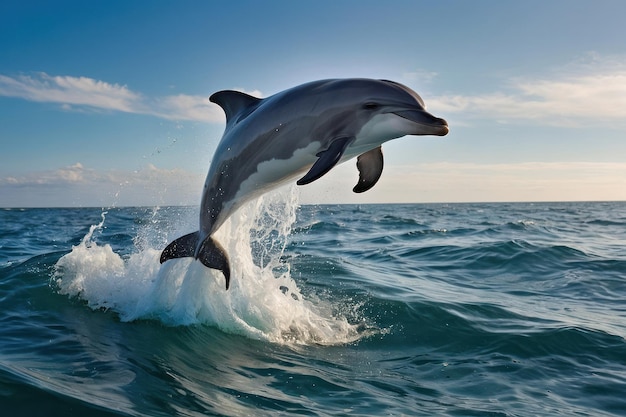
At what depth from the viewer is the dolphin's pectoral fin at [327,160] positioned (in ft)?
15.9

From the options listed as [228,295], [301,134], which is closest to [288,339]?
[228,295]

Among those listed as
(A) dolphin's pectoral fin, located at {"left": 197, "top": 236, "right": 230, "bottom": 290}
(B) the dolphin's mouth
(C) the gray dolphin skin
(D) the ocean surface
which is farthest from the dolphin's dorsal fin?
(B) the dolphin's mouth

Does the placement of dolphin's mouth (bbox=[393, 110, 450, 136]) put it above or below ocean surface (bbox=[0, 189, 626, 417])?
above

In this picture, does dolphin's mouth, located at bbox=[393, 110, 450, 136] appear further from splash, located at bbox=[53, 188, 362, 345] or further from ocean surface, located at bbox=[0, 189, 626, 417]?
splash, located at bbox=[53, 188, 362, 345]

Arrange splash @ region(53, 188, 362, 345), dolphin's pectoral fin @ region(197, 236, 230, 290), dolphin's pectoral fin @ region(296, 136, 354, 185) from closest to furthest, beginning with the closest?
dolphin's pectoral fin @ region(296, 136, 354, 185) < dolphin's pectoral fin @ region(197, 236, 230, 290) < splash @ region(53, 188, 362, 345)

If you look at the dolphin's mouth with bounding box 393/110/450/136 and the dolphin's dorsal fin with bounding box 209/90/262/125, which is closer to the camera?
the dolphin's mouth with bounding box 393/110/450/136

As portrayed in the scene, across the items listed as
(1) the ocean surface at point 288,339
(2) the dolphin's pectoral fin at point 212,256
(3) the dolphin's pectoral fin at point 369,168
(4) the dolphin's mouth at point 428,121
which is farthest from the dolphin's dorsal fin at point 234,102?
(4) the dolphin's mouth at point 428,121

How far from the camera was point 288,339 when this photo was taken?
7.15 metres

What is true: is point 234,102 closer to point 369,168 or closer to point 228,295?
point 369,168

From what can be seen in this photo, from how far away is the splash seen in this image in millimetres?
7523

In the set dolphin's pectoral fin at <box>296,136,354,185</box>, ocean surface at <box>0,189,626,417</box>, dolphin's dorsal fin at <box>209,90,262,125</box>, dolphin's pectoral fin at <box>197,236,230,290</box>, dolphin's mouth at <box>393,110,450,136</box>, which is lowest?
ocean surface at <box>0,189,626,417</box>

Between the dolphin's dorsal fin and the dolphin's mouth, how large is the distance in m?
A: 2.10

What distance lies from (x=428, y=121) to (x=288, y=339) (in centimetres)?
362

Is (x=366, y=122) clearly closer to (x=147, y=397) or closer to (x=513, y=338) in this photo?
(x=147, y=397)
